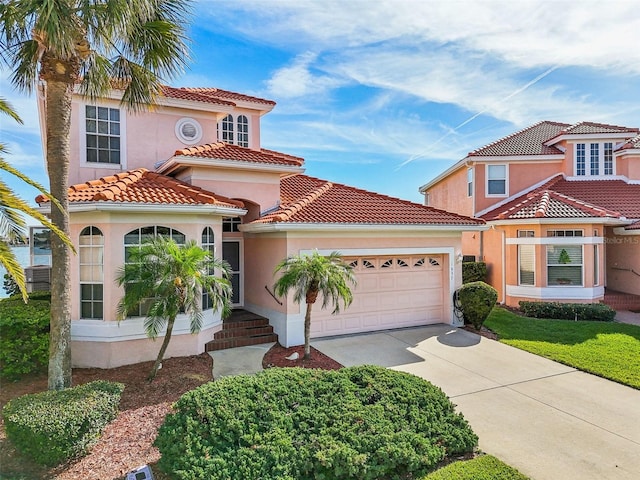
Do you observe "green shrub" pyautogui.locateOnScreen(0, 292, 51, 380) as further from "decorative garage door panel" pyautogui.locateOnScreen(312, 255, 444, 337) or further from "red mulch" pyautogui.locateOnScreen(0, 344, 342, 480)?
"decorative garage door panel" pyautogui.locateOnScreen(312, 255, 444, 337)

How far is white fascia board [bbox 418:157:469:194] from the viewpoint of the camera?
21516 millimetres

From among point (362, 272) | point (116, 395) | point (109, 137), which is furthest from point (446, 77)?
point (116, 395)

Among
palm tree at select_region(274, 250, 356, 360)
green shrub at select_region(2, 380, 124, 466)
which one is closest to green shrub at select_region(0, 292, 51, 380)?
green shrub at select_region(2, 380, 124, 466)

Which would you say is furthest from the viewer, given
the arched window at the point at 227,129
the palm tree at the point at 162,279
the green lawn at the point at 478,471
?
the arched window at the point at 227,129

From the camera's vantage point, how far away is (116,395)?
21.5ft

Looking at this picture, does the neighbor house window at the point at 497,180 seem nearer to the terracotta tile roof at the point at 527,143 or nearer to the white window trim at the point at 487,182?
the white window trim at the point at 487,182

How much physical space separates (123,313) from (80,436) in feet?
9.85

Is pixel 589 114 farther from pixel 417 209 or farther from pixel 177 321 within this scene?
pixel 177 321

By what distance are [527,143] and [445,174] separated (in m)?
4.96

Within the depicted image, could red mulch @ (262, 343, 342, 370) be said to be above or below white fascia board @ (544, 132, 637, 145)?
below

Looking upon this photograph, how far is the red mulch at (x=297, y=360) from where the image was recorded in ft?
31.6

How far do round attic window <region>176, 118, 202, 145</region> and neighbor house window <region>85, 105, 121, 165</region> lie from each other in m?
2.03

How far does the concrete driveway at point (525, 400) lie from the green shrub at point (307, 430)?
114cm

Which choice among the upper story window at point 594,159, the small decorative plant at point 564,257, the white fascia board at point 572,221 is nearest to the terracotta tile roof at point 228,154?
the white fascia board at point 572,221
